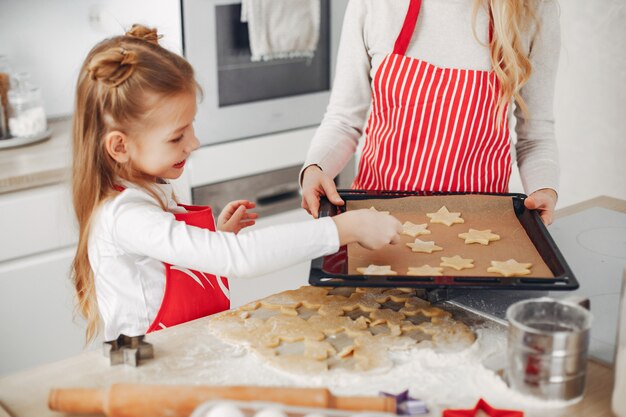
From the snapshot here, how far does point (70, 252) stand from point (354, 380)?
1487 mm

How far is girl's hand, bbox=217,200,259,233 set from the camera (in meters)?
1.32

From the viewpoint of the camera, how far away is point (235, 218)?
1.32 m

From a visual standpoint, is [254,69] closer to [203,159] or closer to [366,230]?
[203,159]

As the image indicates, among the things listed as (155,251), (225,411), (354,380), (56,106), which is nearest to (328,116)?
(155,251)

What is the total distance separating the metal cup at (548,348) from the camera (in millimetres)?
829

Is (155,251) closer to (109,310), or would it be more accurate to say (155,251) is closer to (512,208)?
(109,310)

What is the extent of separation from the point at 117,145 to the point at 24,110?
131 centimetres

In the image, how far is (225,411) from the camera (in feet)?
2.37

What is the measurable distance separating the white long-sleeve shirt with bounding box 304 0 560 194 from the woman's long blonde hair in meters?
0.02

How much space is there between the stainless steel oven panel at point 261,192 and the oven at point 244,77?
152 millimetres

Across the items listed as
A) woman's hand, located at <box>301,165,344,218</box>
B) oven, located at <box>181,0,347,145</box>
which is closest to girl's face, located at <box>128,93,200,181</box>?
woman's hand, located at <box>301,165,344,218</box>

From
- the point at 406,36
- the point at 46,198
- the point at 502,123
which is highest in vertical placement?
the point at 406,36

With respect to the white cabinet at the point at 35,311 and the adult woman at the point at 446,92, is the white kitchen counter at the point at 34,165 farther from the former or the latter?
the adult woman at the point at 446,92

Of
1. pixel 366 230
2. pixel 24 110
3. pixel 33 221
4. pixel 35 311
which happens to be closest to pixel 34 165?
pixel 33 221
